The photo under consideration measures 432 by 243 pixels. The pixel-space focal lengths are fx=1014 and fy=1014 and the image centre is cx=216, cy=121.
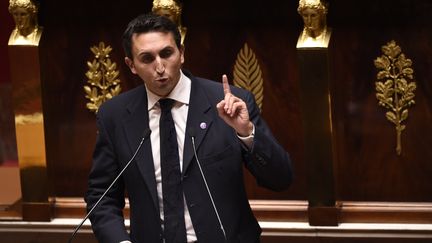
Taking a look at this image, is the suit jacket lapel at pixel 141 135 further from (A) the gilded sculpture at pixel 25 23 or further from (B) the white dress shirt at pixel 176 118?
(A) the gilded sculpture at pixel 25 23

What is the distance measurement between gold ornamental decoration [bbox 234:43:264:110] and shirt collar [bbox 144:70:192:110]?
1.71 ft

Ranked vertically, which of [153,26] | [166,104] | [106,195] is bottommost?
[106,195]

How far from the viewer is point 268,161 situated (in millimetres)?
1230

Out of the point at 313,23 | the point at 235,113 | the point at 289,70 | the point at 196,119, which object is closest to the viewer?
the point at 235,113

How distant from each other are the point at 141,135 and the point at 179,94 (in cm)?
7

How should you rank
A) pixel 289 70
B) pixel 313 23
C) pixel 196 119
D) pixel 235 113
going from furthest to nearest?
pixel 289 70, pixel 313 23, pixel 196 119, pixel 235 113

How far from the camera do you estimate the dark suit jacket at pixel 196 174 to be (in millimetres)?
1269

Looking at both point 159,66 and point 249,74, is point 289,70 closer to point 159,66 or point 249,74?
point 249,74

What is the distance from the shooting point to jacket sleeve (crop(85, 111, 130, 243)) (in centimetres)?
128

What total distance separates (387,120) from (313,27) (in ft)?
0.72

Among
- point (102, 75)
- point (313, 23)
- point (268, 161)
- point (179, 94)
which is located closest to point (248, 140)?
point (268, 161)

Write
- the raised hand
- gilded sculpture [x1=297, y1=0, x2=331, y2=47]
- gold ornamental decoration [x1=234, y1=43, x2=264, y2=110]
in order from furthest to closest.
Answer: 1. gold ornamental decoration [x1=234, y1=43, x2=264, y2=110]
2. gilded sculpture [x1=297, y1=0, x2=331, y2=47]
3. the raised hand

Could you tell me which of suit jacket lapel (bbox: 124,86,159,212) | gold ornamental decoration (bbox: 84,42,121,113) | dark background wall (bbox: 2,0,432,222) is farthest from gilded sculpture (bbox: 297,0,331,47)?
suit jacket lapel (bbox: 124,86,159,212)

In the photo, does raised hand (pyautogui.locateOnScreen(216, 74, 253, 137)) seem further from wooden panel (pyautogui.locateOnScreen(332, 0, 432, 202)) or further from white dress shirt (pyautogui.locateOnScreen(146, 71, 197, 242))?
wooden panel (pyautogui.locateOnScreen(332, 0, 432, 202))
